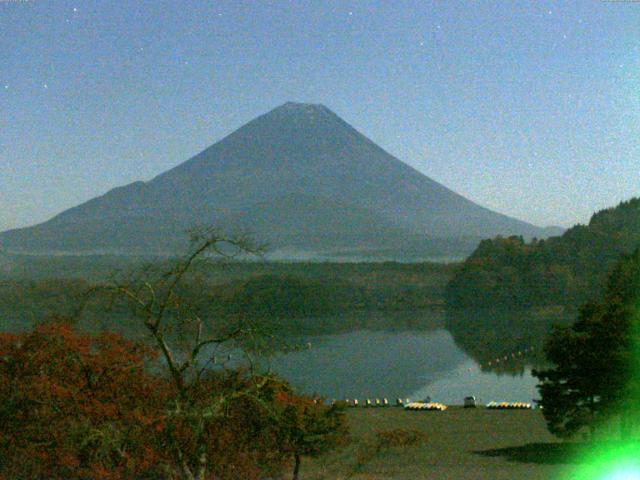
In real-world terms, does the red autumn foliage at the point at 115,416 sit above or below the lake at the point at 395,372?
above

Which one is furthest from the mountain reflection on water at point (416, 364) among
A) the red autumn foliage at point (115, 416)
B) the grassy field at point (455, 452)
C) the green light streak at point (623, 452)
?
the red autumn foliage at point (115, 416)

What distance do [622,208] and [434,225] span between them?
360 feet

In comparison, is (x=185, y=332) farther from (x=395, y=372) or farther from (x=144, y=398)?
(x=395, y=372)

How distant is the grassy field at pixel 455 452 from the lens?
12.4 meters

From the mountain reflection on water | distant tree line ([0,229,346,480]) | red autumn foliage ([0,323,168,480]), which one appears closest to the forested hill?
the mountain reflection on water

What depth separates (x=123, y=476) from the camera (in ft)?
28.3

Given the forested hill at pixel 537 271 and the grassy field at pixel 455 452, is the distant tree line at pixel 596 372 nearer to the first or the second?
the grassy field at pixel 455 452

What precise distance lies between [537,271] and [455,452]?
62.3m

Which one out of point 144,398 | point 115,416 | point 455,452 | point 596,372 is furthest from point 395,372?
point 115,416

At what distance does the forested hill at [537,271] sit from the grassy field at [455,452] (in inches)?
2066

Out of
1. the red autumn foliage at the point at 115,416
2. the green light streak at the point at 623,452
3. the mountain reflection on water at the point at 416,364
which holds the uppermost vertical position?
the red autumn foliage at the point at 115,416

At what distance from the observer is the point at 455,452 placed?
15641mm

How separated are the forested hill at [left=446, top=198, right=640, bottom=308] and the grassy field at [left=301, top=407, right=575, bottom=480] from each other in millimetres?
52481

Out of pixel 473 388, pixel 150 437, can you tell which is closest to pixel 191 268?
pixel 150 437
